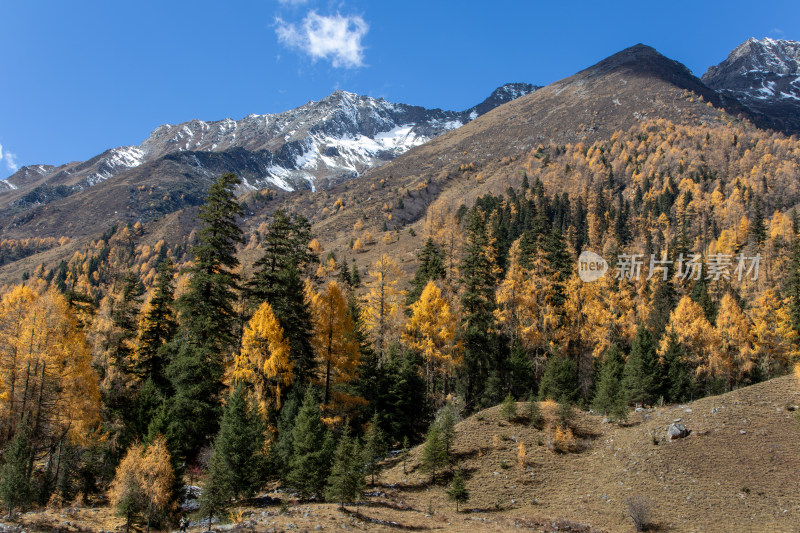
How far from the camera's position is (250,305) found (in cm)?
3077

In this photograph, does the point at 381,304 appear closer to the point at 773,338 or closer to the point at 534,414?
the point at 534,414

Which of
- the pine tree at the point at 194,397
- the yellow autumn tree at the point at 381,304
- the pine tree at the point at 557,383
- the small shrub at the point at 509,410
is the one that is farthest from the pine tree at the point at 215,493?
the pine tree at the point at 557,383

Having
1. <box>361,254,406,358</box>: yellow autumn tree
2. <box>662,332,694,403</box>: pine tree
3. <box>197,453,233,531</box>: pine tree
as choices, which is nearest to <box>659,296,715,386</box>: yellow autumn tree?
<box>662,332,694,403</box>: pine tree

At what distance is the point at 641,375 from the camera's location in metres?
35.1

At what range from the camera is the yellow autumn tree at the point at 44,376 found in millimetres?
24312

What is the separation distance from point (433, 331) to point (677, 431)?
1616 cm

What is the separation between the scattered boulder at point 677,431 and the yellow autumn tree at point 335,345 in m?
17.9

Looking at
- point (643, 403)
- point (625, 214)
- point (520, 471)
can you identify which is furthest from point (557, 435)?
point (625, 214)

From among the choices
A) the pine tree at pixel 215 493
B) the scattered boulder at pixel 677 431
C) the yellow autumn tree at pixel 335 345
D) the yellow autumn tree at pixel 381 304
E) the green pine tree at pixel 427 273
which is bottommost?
the pine tree at pixel 215 493

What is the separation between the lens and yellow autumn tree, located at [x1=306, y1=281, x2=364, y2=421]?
1160 inches

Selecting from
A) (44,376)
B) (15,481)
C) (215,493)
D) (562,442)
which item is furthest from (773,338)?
(44,376)

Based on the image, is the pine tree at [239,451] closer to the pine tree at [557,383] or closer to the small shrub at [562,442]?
the small shrub at [562,442]

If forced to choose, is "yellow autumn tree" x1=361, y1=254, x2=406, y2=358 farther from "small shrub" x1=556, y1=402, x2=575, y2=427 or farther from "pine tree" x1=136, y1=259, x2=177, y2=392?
"small shrub" x1=556, y1=402, x2=575, y2=427

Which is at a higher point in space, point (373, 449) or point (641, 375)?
point (641, 375)
